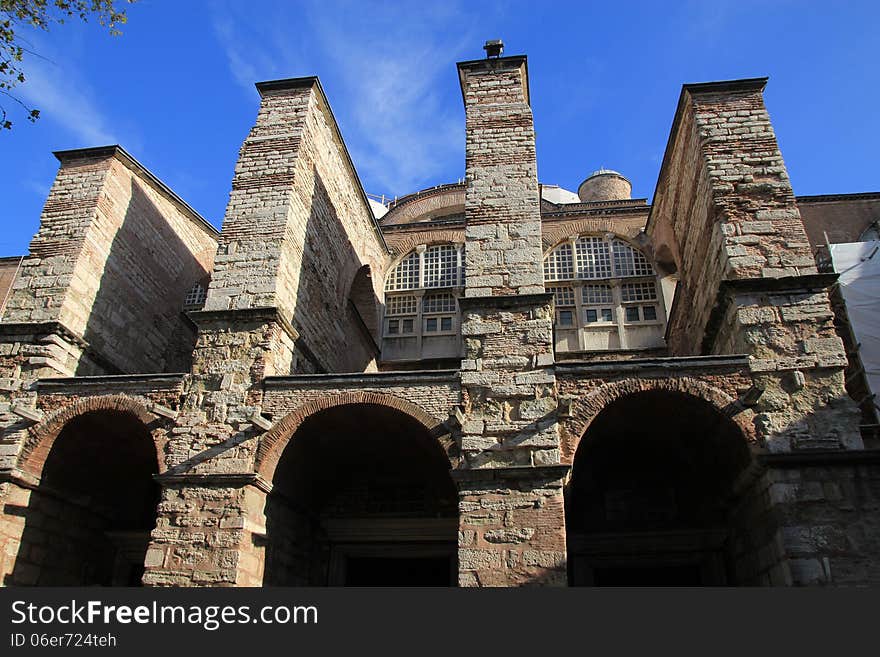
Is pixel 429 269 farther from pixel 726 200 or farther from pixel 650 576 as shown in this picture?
pixel 650 576

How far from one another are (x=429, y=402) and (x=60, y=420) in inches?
187

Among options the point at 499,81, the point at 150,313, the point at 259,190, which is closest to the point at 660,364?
the point at 499,81

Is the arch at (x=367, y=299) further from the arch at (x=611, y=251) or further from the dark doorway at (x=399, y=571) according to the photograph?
the dark doorway at (x=399, y=571)

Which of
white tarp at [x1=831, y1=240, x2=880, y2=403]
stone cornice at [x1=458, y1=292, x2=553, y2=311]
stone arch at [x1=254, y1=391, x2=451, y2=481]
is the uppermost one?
white tarp at [x1=831, y1=240, x2=880, y2=403]

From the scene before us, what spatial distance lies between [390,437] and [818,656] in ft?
17.8

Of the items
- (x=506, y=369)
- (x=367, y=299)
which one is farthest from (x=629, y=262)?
(x=506, y=369)

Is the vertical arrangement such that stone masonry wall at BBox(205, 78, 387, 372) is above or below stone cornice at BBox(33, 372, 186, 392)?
above

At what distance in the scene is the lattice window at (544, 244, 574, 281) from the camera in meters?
14.4

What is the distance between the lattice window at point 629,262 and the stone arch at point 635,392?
6.83m

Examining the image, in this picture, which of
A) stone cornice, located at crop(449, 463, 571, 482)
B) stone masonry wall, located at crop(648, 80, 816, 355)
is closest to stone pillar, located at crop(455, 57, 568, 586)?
stone cornice, located at crop(449, 463, 571, 482)

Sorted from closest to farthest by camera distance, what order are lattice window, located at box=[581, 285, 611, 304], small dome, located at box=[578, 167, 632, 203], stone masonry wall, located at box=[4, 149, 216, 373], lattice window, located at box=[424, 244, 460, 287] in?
stone masonry wall, located at box=[4, 149, 216, 373]
lattice window, located at box=[581, 285, 611, 304]
lattice window, located at box=[424, 244, 460, 287]
small dome, located at box=[578, 167, 632, 203]

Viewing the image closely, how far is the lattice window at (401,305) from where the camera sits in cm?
1437

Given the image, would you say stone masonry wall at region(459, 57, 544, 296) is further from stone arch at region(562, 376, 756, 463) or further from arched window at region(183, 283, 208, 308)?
arched window at region(183, 283, 208, 308)

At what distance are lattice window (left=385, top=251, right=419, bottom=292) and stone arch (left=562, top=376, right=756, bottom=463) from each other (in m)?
7.65
